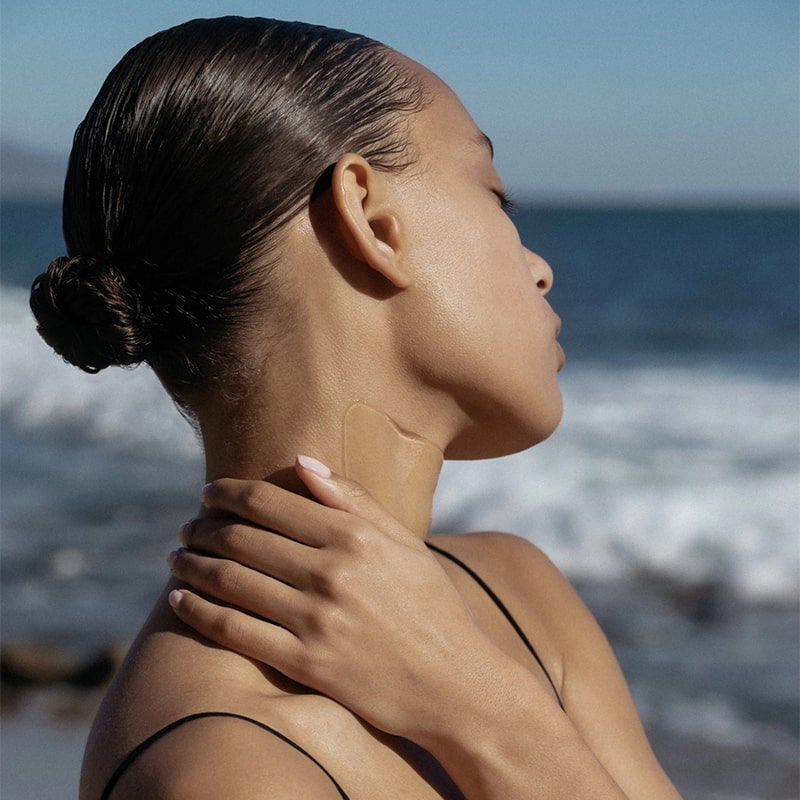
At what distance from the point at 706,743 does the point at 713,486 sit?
386 cm

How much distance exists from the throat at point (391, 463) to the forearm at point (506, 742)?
0.25 metres

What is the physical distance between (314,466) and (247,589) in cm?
17

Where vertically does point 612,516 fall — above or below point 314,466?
below

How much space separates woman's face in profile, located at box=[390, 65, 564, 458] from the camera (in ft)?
4.78

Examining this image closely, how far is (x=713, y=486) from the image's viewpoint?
7.96 m

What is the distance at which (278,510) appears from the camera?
4.52 feet

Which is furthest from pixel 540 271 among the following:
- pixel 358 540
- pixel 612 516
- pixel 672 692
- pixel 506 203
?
pixel 612 516

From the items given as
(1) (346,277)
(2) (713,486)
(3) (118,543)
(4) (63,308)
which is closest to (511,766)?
(1) (346,277)

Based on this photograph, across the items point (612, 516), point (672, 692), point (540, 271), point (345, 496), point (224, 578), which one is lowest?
point (612, 516)

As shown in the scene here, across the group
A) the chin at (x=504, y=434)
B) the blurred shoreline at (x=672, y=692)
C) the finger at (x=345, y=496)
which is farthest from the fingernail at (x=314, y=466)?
the blurred shoreline at (x=672, y=692)

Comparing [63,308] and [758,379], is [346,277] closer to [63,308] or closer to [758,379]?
[63,308]

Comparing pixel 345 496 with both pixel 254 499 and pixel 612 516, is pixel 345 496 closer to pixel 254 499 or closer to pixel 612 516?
pixel 254 499

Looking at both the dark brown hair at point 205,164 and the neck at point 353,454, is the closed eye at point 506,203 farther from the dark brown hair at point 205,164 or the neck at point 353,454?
the neck at point 353,454

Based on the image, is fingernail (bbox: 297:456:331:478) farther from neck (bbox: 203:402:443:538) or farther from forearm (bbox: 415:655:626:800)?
forearm (bbox: 415:655:626:800)
